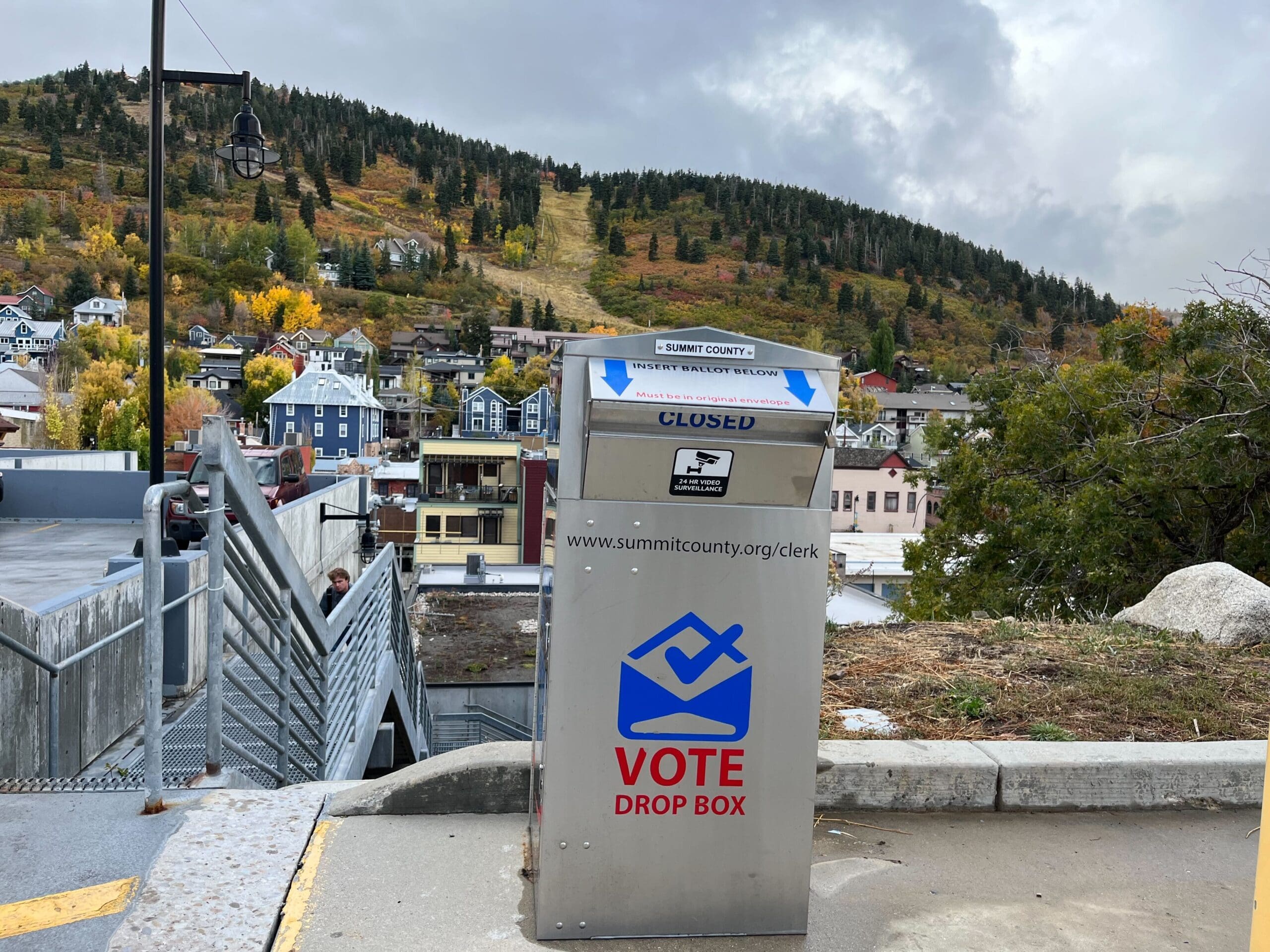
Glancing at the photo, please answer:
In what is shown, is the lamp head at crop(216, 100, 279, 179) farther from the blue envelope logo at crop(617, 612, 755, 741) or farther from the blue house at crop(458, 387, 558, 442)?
the blue house at crop(458, 387, 558, 442)

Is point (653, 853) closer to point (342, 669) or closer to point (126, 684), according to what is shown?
point (342, 669)

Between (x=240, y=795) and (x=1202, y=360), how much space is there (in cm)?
1548

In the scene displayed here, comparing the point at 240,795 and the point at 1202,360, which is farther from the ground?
the point at 1202,360

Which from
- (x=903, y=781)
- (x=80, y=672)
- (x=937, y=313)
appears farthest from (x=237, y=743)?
(x=937, y=313)

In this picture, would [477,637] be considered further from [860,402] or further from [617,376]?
[860,402]

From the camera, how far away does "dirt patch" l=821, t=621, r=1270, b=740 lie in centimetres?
533

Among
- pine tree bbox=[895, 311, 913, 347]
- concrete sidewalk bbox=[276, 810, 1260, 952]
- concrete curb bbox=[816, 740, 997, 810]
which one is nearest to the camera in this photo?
concrete sidewalk bbox=[276, 810, 1260, 952]

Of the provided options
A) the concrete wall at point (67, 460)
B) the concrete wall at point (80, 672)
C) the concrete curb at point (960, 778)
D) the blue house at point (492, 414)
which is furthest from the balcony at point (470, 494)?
the concrete curb at point (960, 778)

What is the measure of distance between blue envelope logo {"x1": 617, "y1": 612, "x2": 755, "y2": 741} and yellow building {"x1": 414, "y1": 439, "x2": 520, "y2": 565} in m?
54.7

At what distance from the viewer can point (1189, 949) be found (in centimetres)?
339

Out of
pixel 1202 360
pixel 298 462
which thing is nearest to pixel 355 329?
pixel 298 462

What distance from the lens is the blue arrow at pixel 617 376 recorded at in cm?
299

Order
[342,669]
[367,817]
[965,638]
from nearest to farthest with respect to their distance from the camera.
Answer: [367,817] → [342,669] → [965,638]

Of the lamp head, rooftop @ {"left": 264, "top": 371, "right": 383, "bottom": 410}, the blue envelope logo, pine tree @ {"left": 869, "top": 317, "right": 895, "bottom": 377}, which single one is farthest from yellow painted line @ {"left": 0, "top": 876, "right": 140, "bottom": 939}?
pine tree @ {"left": 869, "top": 317, "right": 895, "bottom": 377}
